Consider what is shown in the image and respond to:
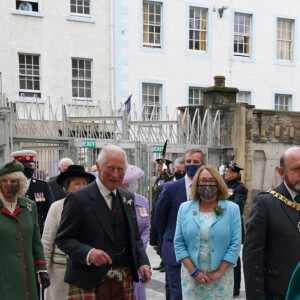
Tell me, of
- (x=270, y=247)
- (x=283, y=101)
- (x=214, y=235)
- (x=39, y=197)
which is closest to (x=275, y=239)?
(x=270, y=247)

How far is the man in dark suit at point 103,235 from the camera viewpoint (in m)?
4.50

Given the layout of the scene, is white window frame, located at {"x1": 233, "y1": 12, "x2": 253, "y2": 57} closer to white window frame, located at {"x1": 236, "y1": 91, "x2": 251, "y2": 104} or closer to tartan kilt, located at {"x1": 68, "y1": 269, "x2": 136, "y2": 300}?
white window frame, located at {"x1": 236, "y1": 91, "x2": 251, "y2": 104}

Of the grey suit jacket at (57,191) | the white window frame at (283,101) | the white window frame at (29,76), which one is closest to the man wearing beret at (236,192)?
the grey suit jacket at (57,191)

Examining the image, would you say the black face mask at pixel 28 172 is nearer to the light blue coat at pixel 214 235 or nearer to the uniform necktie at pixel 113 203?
the light blue coat at pixel 214 235

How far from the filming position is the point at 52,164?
14523 millimetres

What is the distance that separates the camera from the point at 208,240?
5.47 metres

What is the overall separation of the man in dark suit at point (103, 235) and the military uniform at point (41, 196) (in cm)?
369

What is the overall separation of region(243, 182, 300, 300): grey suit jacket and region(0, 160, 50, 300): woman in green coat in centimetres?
204

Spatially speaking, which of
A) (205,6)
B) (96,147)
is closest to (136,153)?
(96,147)

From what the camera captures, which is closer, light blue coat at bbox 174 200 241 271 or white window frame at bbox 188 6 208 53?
light blue coat at bbox 174 200 241 271

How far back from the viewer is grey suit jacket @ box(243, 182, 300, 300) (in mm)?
4246

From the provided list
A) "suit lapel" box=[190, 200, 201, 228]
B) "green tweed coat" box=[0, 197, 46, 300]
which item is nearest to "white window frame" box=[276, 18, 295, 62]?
"suit lapel" box=[190, 200, 201, 228]

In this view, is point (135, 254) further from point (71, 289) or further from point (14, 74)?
point (14, 74)

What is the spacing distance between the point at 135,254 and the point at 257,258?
980mm
